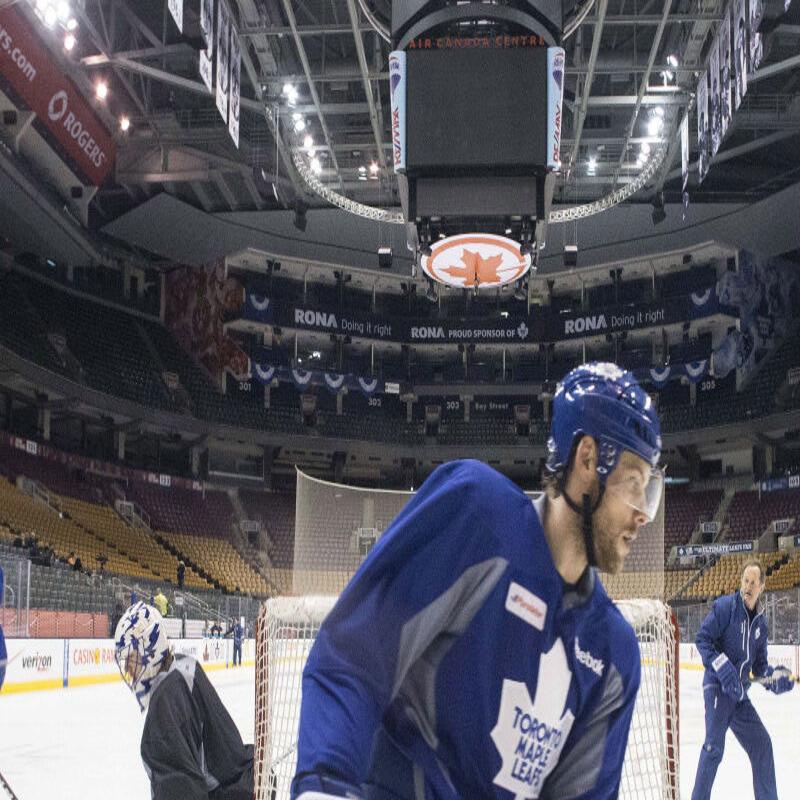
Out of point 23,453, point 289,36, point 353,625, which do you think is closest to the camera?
point 353,625

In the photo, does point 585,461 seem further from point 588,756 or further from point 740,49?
point 740,49

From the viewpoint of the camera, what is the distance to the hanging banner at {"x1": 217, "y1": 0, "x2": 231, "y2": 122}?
13.4m

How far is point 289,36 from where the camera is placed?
2084 cm

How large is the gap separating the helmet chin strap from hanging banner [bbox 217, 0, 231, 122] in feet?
41.7

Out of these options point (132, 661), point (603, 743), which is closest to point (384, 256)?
point (132, 661)

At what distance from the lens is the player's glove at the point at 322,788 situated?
1.15 m

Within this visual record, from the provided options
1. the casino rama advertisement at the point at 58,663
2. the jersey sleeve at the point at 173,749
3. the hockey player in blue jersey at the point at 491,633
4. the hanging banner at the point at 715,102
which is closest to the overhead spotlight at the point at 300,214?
the hanging banner at the point at 715,102

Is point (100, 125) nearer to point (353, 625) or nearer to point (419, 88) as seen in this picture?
point (419, 88)

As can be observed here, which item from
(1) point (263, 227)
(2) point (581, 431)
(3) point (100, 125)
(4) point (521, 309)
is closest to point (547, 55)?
(2) point (581, 431)

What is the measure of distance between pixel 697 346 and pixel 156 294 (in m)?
16.8

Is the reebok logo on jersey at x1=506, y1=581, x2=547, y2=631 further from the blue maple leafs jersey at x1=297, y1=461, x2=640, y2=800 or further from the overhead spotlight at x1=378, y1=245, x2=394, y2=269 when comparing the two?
the overhead spotlight at x1=378, y1=245, x2=394, y2=269

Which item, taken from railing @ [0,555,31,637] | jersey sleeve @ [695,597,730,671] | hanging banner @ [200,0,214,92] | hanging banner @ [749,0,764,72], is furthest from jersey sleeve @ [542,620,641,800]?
railing @ [0,555,31,637]

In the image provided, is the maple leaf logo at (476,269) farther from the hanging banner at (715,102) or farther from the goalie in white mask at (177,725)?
the goalie in white mask at (177,725)

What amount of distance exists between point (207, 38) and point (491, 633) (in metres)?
12.0
